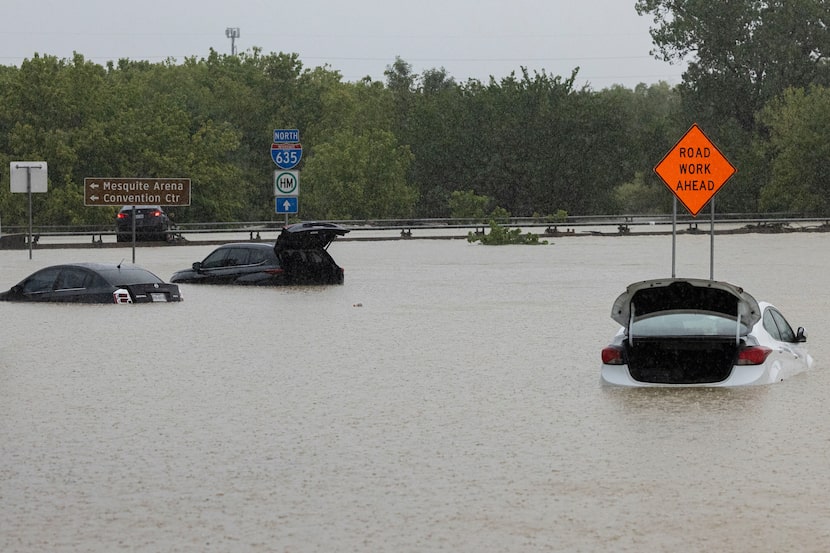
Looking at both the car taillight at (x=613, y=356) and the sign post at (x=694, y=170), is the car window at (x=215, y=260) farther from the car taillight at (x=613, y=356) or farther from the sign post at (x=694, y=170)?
the car taillight at (x=613, y=356)

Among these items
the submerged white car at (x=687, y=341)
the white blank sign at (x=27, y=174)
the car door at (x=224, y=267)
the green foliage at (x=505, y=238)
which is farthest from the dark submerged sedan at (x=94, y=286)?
the green foliage at (x=505, y=238)

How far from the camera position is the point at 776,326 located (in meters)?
17.3

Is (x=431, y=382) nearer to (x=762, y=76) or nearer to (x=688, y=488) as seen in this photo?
(x=688, y=488)

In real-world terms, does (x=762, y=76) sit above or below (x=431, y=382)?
A: above

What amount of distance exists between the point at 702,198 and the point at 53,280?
12.9 metres

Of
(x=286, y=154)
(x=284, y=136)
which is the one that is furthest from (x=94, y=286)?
(x=286, y=154)

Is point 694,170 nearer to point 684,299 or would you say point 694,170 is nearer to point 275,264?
point 275,264

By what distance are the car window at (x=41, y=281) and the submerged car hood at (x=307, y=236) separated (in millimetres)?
5114

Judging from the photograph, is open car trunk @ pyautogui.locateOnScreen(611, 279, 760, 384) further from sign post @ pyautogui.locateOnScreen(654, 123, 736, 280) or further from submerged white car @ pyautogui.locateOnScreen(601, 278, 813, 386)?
sign post @ pyautogui.locateOnScreen(654, 123, 736, 280)

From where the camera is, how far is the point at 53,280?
103 feet

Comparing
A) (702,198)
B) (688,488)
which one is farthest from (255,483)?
(702,198)

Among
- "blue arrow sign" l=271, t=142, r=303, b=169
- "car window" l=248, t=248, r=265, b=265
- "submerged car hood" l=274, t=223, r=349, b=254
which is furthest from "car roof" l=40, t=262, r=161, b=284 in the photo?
"blue arrow sign" l=271, t=142, r=303, b=169

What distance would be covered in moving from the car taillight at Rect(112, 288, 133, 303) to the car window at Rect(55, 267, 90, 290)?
3.11 ft

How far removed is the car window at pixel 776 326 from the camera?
1705 cm
